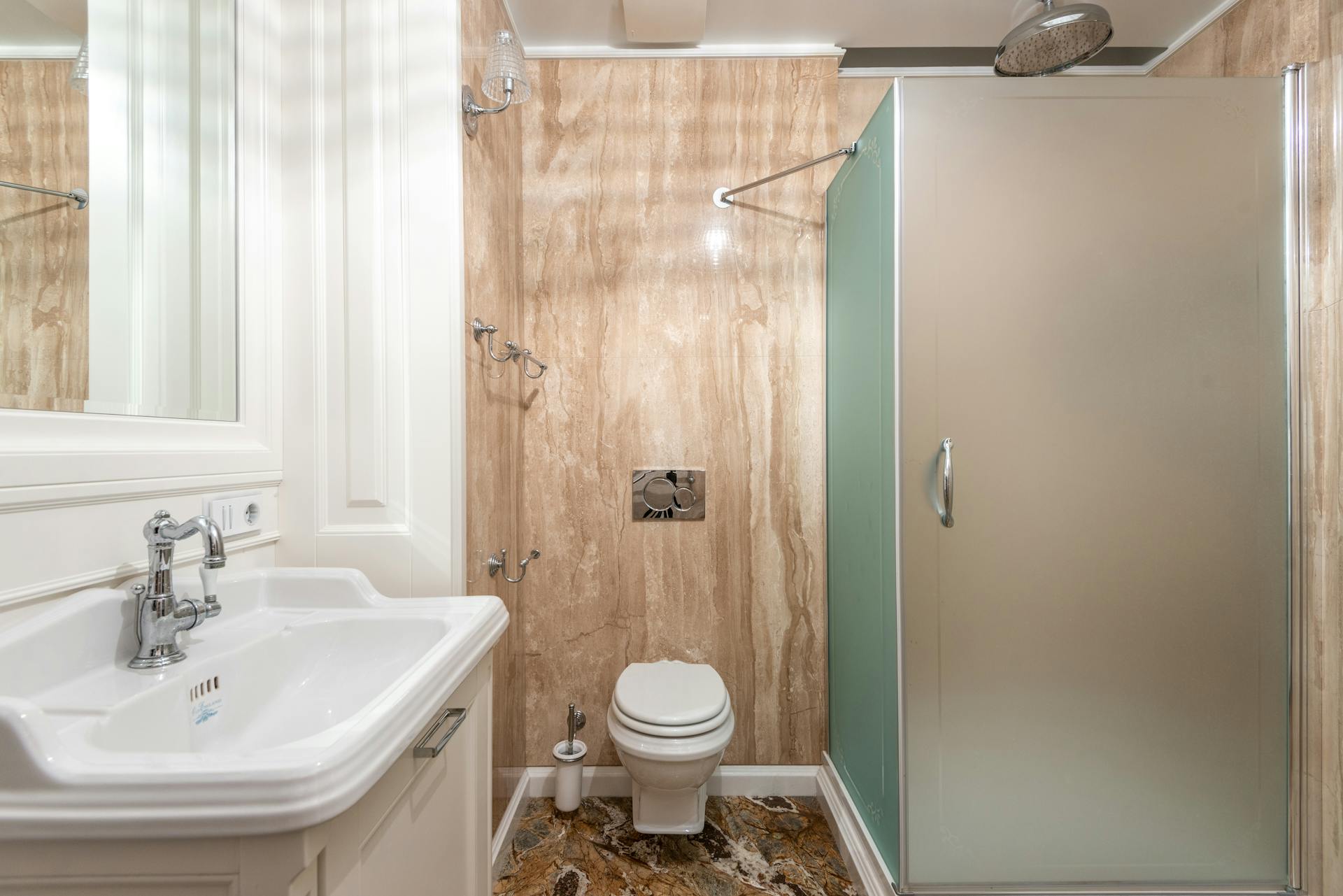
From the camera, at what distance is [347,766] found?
51 centimetres

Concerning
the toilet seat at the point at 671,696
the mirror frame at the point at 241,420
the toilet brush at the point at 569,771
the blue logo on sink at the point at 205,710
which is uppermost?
the mirror frame at the point at 241,420

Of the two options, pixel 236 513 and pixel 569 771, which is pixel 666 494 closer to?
pixel 569 771

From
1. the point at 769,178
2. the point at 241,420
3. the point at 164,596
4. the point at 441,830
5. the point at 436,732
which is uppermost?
the point at 769,178

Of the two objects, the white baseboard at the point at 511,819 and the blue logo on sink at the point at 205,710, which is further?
the white baseboard at the point at 511,819

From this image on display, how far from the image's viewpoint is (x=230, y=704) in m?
0.80

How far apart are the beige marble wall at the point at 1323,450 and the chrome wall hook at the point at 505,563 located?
1.92m

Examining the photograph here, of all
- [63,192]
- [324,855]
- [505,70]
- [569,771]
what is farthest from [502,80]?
[569,771]

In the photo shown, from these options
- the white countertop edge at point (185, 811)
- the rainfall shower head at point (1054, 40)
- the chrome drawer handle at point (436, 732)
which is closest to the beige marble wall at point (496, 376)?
the chrome drawer handle at point (436, 732)

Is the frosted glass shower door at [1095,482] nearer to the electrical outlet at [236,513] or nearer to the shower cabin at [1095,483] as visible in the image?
the shower cabin at [1095,483]

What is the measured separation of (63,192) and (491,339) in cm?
77

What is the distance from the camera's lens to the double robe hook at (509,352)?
1.33 meters

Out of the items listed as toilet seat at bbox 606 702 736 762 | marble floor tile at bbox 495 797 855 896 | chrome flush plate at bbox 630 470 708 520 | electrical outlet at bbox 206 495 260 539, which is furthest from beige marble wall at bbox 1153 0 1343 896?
electrical outlet at bbox 206 495 260 539

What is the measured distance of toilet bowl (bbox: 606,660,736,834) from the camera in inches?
54.6

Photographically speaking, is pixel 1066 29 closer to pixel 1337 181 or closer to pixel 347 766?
pixel 1337 181
